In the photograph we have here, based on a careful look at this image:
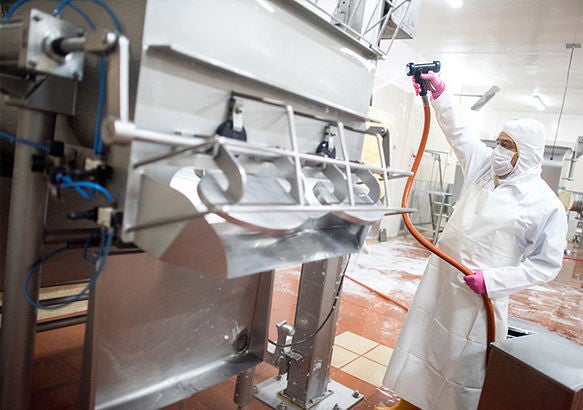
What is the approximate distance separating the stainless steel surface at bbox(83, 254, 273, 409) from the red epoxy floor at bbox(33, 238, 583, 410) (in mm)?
220

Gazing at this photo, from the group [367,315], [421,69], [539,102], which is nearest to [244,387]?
[421,69]

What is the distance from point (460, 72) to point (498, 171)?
5418mm

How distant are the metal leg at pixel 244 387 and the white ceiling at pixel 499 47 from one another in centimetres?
383

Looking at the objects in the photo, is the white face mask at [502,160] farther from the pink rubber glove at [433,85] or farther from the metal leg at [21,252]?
the metal leg at [21,252]

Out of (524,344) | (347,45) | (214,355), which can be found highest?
(347,45)

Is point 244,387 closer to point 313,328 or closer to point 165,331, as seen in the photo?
point 313,328

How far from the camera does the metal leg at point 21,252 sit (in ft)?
2.98

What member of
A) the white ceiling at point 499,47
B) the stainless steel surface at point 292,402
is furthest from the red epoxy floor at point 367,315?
the white ceiling at point 499,47

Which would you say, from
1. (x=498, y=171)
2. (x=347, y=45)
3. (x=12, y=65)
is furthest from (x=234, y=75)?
(x=498, y=171)

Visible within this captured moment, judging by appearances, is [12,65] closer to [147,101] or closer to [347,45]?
[147,101]

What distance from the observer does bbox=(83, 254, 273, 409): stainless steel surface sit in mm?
1167

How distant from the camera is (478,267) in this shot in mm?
1697

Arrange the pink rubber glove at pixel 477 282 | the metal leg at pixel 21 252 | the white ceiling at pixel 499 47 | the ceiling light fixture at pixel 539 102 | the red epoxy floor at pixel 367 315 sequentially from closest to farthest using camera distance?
the metal leg at pixel 21 252
the pink rubber glove at pixel 477 282
the red epoxy floor at pixel 367 315
the white ceiling at pixel 499 47
the ceiling light fixture at pixel 539 102

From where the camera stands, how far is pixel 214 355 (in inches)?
58.8
